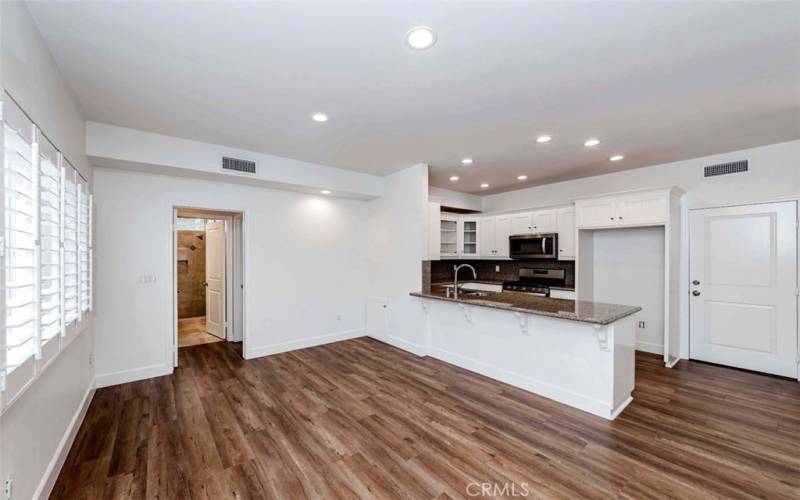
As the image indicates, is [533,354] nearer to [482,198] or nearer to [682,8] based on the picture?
[682,8]

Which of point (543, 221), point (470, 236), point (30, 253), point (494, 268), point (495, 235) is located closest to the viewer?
point (30, 253)

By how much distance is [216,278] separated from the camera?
6.03 metres

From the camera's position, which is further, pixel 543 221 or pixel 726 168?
pixel 543 221

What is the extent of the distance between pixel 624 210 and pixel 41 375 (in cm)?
595

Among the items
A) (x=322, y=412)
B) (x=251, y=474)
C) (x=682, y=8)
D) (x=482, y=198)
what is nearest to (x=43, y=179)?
(x=251, y=474)

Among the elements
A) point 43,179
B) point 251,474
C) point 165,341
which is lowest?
point 251,474

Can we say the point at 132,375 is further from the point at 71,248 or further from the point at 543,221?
the point at 543,221

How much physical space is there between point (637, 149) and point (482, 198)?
10.9 ft

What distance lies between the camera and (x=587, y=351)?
3.12m

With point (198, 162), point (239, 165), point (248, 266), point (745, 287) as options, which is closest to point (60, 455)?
point (248, 266)

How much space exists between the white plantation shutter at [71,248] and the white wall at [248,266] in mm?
1303

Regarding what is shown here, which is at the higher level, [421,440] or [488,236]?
[488,236]

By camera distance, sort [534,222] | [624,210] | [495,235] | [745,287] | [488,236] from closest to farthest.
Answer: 1. [745,287]
2. [624,210]
3. [534,222]
4. [495,235]
5. [488,236]

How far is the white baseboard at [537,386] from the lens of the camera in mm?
3008
